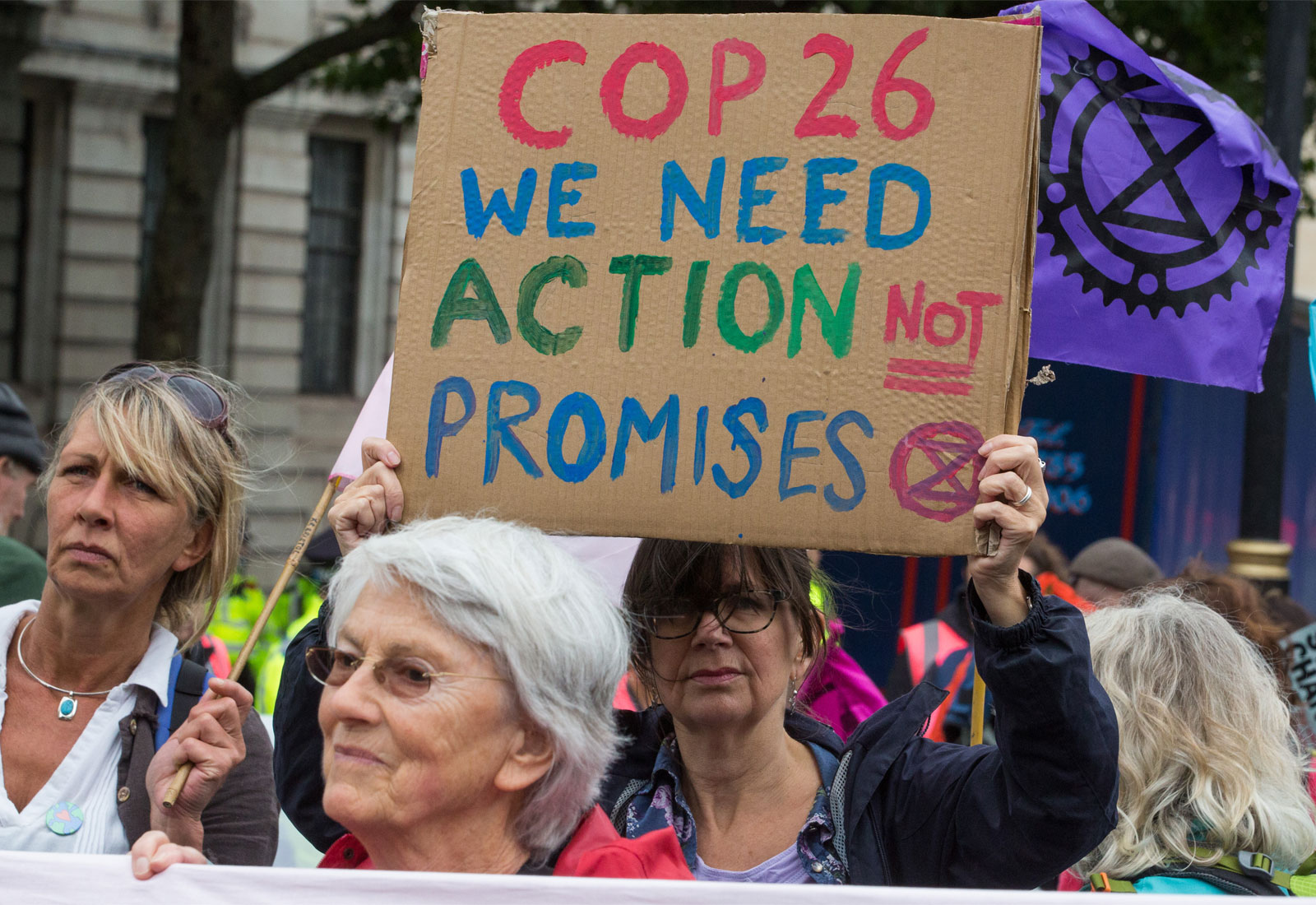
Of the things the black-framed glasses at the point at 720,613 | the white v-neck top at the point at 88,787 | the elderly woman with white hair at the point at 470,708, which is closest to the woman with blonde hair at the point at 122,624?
the white v-neck top at the point at 88,787

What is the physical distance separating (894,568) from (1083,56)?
6407 millimetres

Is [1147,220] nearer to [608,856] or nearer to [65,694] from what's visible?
[608,856]

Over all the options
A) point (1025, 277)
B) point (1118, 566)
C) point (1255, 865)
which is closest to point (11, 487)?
point (1025, 277)

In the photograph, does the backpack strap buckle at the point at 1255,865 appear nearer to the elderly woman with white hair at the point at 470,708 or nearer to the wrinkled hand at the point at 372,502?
the elderly woman with white hair at the point at 470,708

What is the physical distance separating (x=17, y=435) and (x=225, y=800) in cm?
237

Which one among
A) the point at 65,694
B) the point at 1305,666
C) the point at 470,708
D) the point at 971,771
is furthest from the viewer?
the point at 1305,666

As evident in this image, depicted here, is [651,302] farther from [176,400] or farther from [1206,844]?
[1206,844]

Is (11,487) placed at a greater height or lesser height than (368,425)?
lesser

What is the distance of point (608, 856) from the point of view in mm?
1772

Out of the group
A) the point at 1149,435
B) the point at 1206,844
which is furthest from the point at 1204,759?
the point at 1149,435

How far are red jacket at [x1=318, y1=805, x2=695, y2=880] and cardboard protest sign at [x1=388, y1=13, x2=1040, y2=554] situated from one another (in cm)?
40

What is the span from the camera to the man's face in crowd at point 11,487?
4.12 m

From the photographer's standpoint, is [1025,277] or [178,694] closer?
[1025,277]

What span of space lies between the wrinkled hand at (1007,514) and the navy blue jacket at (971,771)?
0.03 m
